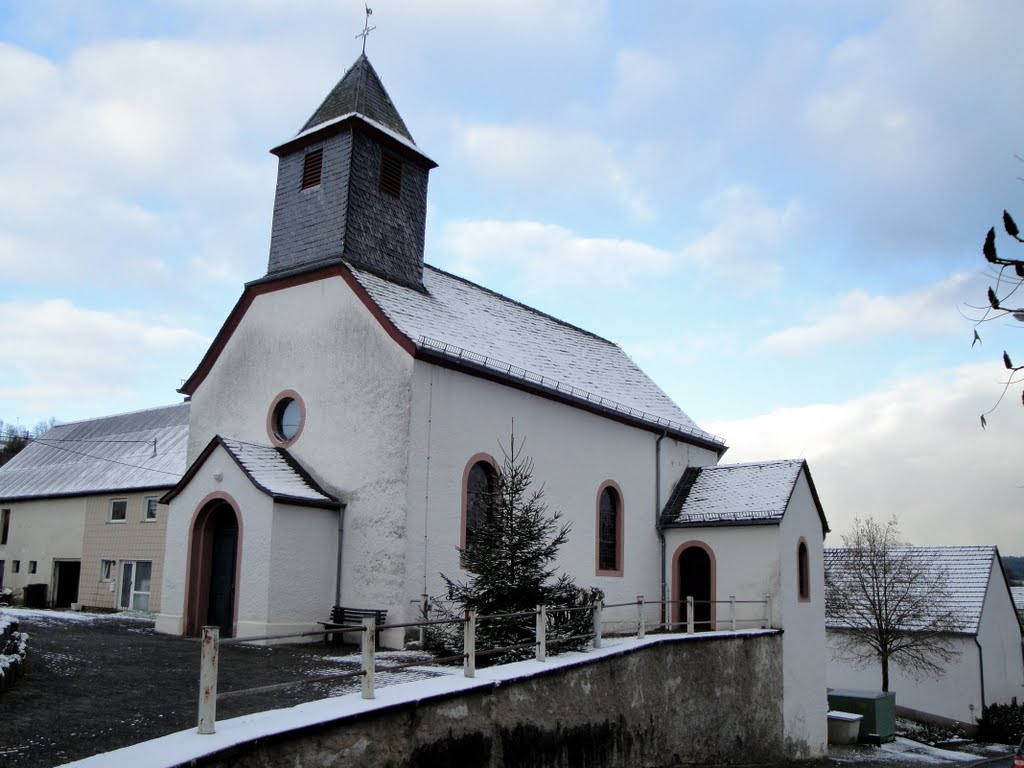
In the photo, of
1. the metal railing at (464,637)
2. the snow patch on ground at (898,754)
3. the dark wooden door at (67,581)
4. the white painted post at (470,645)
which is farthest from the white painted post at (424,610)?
the dark wooden door at (67,581)

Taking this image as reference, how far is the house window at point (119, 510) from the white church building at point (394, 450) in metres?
11.0

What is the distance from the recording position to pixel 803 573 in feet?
74.9

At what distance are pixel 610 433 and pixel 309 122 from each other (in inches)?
404

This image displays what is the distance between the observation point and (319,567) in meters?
16.6

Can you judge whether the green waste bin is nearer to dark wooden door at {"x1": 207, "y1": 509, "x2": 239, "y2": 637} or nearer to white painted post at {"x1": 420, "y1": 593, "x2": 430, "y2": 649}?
white painted post at {"x1": 420, "y1": 593, "x2": 430, "y2": 649}

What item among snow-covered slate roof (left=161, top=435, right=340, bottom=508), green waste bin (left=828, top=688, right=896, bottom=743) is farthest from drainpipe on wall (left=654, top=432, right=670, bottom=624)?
snow-covered slate roof (left=161, top=435, right=340, bottom=508)

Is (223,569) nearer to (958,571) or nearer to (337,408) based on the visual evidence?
(337,408)

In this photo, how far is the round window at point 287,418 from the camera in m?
18.6

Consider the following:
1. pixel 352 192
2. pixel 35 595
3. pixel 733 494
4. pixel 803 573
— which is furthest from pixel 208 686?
pixel 35 595

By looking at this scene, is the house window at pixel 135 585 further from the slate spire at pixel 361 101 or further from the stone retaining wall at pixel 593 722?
the stone retaining wall at pixel 593 722

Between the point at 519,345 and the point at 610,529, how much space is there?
5053 mm

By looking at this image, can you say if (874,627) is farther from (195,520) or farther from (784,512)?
(195,520)

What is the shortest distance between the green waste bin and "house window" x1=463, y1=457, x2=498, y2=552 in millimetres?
16297

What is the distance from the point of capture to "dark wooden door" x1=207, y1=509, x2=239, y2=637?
16797 millimetres
